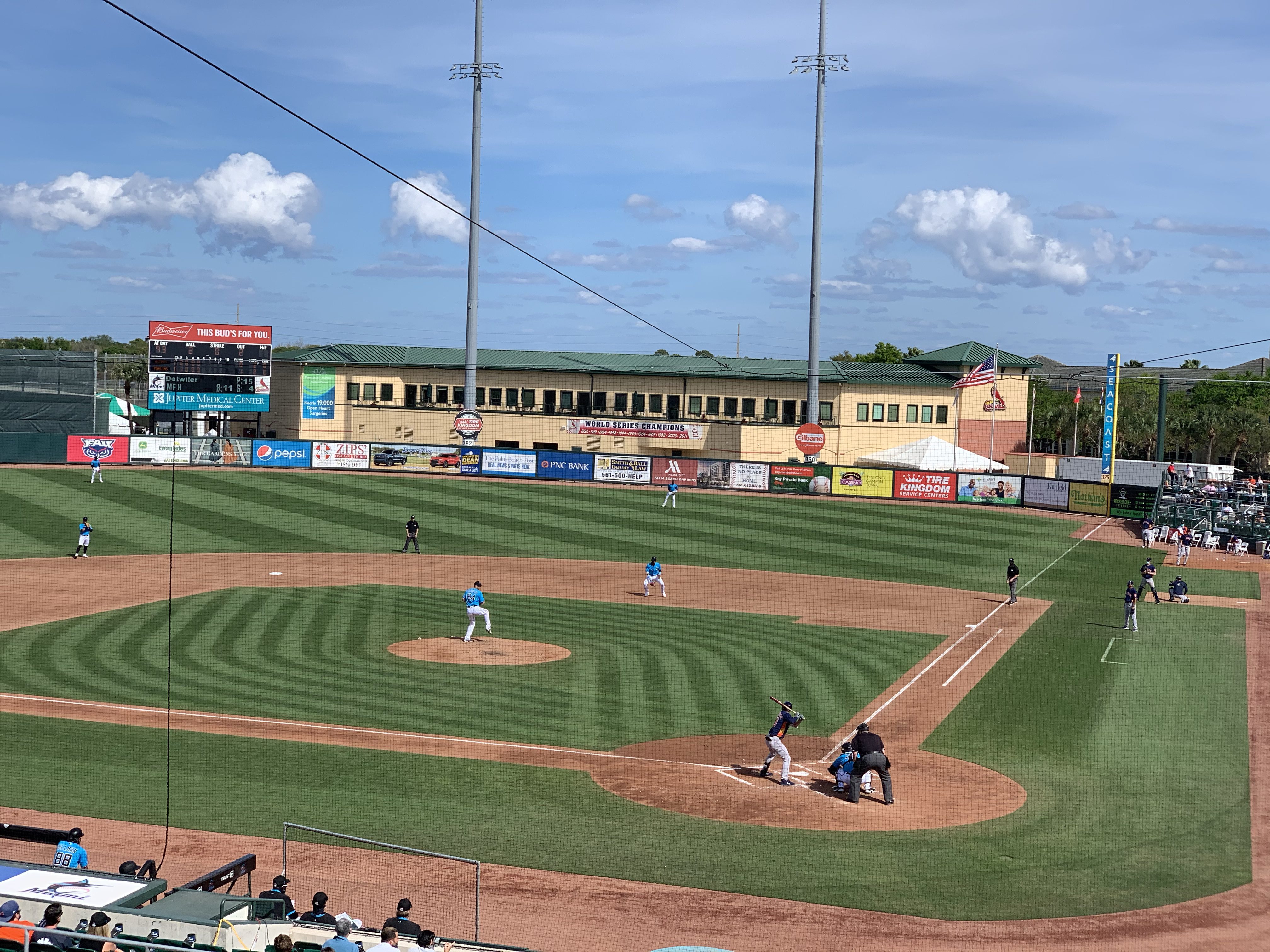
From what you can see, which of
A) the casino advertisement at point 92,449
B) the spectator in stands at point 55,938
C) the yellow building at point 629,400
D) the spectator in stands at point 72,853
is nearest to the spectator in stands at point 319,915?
the spectator in stands at point 55,938

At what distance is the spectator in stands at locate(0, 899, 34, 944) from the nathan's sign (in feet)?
240

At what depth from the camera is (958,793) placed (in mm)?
18891

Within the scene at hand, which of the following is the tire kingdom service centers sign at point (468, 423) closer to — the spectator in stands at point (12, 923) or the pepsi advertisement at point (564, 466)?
the pepsi advertisement at point (564, 466)

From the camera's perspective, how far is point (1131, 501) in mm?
63625

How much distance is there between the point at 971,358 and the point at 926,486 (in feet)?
73.2

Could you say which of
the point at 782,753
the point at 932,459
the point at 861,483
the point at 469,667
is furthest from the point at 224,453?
the point at 782,753

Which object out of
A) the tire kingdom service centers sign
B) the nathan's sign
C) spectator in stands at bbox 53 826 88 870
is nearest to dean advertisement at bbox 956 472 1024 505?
the nathan's sign

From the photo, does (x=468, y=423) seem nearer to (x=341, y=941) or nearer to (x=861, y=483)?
(x=861, y=483)

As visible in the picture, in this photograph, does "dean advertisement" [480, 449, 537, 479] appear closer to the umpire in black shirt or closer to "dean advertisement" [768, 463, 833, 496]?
"dean advertisement" [768, 463, 833, 496]

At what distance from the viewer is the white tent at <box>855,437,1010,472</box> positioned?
71125mm

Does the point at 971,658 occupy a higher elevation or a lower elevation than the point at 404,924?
lower

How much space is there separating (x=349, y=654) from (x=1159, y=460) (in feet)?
233

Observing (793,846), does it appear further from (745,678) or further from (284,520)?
(284,520)

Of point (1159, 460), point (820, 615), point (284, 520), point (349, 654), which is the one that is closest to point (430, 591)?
point (349, 654)
